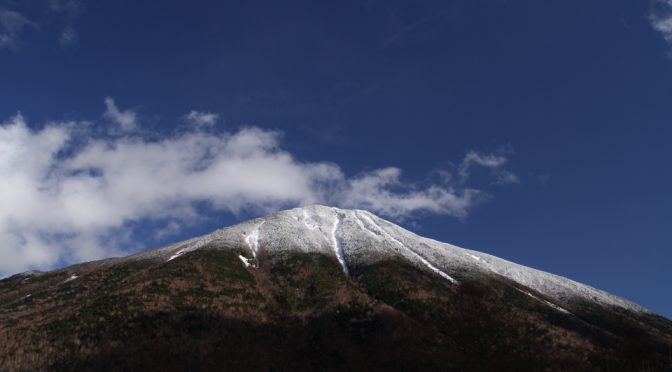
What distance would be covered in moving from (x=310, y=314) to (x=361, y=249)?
33515 mm

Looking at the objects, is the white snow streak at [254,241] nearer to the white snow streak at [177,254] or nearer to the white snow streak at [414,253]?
the white snow streak at [177,254]

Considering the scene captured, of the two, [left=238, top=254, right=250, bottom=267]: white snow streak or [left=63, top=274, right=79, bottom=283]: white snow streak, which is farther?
[left=63, top=274, right=79, bottom=283]: white snow streak

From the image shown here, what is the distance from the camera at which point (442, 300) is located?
223ft

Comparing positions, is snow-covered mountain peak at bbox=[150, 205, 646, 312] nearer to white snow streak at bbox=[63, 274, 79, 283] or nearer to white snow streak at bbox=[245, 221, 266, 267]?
white snow streak at bbox=[245, 221, 266, 267]

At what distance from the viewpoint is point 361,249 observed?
9462 cm

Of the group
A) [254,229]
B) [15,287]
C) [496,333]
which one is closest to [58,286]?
[15,287]

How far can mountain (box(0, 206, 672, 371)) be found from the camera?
154ft

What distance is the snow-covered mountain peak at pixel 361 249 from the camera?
297 ft

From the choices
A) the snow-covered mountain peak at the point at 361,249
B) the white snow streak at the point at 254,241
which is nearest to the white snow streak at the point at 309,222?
the snow-covered mountain peak at the point at 361,249

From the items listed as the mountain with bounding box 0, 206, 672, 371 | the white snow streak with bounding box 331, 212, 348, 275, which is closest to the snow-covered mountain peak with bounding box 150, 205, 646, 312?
the white snow streak with bounding box 331, 212, 348, 275

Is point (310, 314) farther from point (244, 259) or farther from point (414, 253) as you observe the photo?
point (414, 253)

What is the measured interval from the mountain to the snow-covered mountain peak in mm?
595

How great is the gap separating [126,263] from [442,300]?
59043mm

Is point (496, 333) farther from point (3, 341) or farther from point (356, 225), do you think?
point (356, 225)
